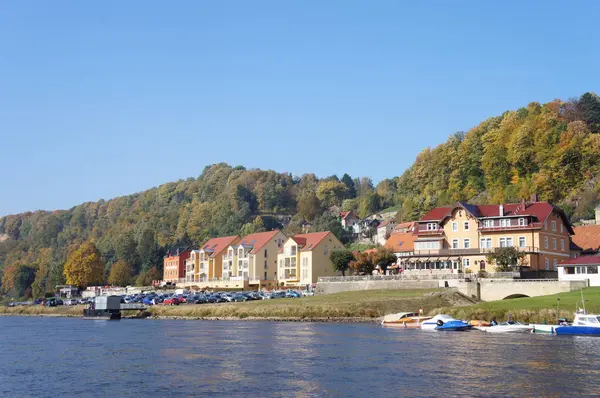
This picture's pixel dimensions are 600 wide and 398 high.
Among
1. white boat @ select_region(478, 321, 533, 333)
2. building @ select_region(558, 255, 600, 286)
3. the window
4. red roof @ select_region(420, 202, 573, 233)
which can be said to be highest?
red roof @ select_region(420, 202, 573, 233)

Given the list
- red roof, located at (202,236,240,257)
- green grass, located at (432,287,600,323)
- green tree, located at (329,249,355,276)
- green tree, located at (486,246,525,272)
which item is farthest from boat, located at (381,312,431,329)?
red roof, located at (202,236,240,257)

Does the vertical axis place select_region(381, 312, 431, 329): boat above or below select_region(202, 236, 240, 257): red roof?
below

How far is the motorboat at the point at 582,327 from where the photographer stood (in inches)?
2253

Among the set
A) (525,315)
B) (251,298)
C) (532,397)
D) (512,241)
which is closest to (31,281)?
(251,298)

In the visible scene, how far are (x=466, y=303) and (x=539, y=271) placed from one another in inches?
594

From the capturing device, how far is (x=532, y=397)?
33.2 m

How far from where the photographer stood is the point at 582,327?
2269 inches

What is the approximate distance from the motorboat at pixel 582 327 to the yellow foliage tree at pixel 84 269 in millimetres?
126183

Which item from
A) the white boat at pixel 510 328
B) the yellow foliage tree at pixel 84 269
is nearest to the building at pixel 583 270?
the white boat at pixel 510 328

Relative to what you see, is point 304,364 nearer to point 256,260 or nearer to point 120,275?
point 256,260

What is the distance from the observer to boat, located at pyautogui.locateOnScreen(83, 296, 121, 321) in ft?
327

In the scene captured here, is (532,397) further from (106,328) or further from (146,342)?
(106,328)

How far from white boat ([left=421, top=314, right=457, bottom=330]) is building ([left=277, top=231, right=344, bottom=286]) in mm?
54148

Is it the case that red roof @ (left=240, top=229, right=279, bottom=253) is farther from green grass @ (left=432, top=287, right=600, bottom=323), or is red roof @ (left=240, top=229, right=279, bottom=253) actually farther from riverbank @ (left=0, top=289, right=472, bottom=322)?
green grass @ (left=432, top=287, right=600, bottom=323)
